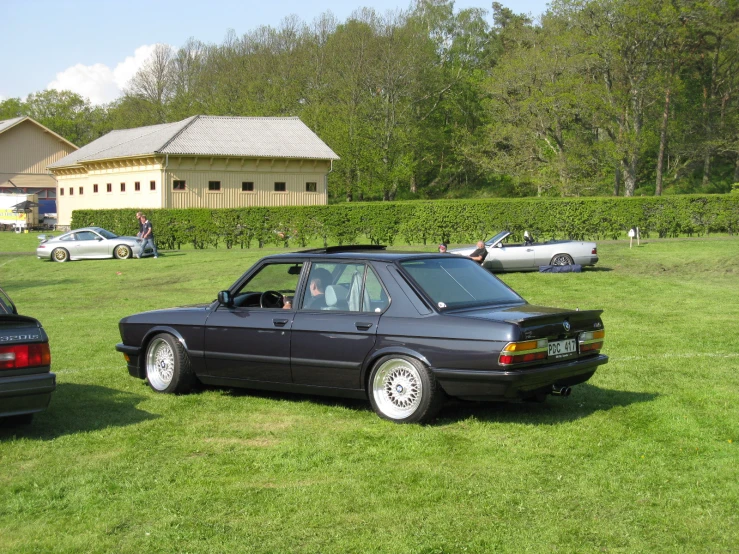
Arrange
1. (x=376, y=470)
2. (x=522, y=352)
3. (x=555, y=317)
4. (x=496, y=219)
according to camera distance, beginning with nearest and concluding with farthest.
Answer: (x=376, y=470)
(x=522, y=352)
(x=555, y=317)
(x=496, y=219)

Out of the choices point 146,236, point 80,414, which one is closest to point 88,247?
point 146,236

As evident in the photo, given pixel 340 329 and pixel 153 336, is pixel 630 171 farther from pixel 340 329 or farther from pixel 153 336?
pixel 340 329

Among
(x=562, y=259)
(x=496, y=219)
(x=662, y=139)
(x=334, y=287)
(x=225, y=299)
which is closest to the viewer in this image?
(x=334, y=287)

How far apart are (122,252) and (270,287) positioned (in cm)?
2523

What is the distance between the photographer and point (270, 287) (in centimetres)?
874

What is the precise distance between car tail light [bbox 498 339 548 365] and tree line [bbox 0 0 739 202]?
43.9 metres

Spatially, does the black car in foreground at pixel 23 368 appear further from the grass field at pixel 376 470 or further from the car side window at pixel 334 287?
the car side window at pixel 334 287

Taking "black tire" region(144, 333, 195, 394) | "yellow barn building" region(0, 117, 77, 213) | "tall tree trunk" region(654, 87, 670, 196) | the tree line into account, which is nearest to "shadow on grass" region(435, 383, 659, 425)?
"black tire" region(144, 333, 195, 394)

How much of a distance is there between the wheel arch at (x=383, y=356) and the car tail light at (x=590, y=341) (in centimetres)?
146

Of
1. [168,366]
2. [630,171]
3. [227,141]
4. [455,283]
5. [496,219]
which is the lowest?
[168,366]

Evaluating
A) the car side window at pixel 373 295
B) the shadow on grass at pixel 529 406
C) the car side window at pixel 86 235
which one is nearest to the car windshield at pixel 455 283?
the car side window at pixel 373 295

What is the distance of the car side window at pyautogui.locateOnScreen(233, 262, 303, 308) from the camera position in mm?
8461

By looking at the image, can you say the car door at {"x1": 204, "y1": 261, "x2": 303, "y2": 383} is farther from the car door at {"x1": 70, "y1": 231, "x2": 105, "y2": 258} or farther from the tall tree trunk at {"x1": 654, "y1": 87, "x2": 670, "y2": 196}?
the tall tree trunk at {"x1": 654, "y1": 87, "x2": 670, "y2": 196}

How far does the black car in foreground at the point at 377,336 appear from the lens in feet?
23.1
